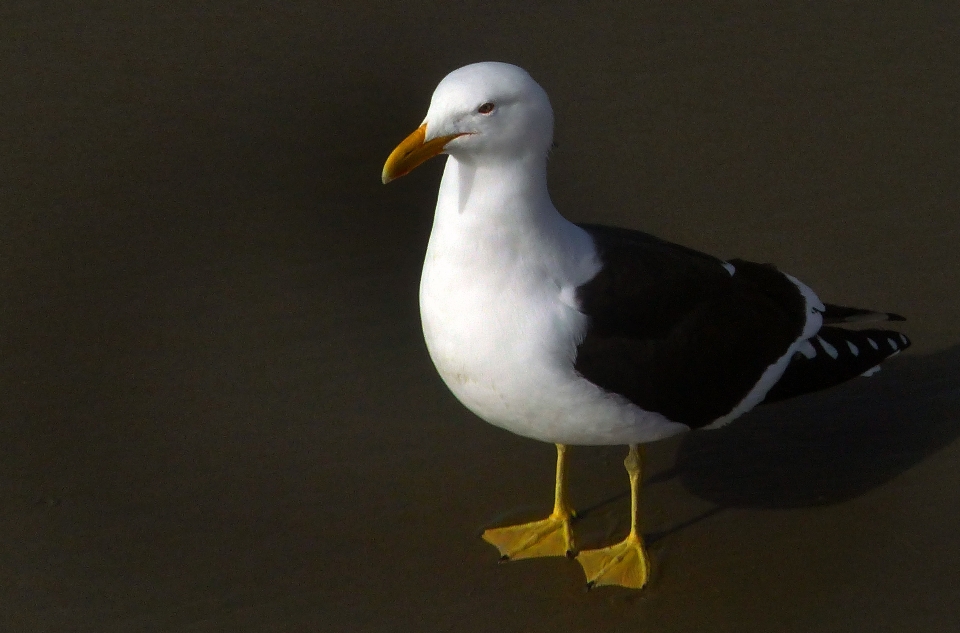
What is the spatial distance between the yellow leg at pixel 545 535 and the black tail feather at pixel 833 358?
80 cm

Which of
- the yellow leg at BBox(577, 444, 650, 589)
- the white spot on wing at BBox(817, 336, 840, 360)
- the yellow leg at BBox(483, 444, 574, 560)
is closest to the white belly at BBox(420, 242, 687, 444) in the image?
the yellow leg at BBox(577, 444, 650, 589)

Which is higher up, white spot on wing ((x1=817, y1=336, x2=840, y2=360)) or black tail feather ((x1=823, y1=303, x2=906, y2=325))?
black tail feather ((x1=823, y1=303, x2=906, y2=325))

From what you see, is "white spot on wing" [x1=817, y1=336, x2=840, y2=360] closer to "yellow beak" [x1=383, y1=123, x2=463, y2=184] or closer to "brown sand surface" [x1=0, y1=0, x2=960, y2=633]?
"brown sand surface" [x1=0, y1=0, x2=960, y2=633]

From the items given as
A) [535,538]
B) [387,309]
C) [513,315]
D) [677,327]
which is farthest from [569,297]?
[387,309]

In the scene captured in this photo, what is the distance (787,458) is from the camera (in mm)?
4789

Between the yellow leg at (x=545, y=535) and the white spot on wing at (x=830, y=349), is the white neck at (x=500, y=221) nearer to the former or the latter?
the yellow leg at (x=545, y=535)

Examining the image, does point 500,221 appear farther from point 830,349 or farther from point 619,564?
point 830,349

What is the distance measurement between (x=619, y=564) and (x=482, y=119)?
168 centimetres

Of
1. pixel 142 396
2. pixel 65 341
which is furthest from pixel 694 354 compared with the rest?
pixel 65 341

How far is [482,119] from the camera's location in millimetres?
3666

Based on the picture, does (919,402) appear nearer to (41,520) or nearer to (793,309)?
(793,309)

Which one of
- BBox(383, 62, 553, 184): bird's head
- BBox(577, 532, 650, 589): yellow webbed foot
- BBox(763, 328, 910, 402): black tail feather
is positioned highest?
BBox(383, 62, 553, 184): bird's head

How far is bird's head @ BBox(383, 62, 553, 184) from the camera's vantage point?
3.65 m

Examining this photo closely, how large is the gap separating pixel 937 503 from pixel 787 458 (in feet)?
1.87
